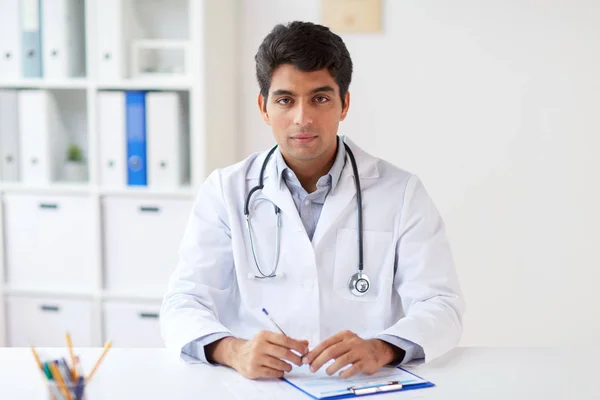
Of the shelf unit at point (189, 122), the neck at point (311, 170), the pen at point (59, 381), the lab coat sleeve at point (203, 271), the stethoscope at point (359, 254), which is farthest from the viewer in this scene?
the shelf unit at point (189, 122)

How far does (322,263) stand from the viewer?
174cm

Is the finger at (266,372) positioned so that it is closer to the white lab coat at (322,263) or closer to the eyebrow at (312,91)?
the white lab coat at (322,263)

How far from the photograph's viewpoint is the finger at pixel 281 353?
1388 millimetres

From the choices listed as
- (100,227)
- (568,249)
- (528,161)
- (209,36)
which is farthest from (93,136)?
(568,249)

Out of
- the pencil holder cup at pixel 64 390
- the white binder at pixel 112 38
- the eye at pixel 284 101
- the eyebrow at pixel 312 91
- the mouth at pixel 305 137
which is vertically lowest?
the pencil holder cup at pixel 64 390

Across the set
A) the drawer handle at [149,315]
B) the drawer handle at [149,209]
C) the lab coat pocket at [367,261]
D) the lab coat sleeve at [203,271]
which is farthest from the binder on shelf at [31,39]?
the lab coat pocket at [367,261]

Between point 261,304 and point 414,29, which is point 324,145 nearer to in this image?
point 261,304

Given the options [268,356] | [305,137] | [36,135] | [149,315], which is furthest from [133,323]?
[268,356]

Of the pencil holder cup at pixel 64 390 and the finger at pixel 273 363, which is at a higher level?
the pencil holder cup at pixel 64 390

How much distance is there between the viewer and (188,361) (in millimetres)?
1507

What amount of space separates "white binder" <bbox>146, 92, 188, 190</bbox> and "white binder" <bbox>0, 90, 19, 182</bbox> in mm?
536

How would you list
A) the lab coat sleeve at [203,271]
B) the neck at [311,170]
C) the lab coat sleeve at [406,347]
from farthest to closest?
the neck at [311,170]
the lab coat sleeve at [203,271]
the lab coat sleeve at [406,347]

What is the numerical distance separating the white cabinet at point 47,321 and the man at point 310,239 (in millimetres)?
1324

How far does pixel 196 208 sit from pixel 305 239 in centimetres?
29
